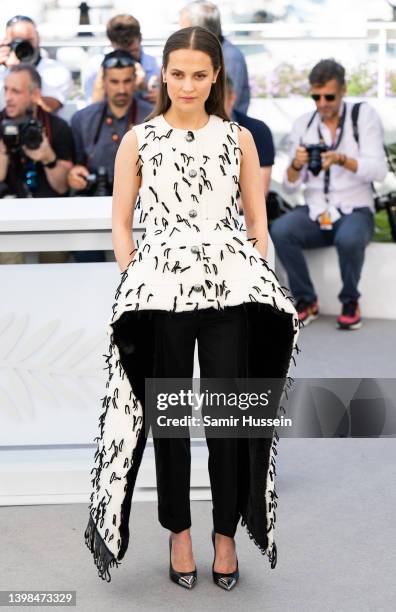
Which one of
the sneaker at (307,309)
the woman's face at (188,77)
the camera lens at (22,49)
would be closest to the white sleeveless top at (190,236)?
the woman's face at (188,77)

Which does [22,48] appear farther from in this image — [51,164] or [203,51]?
[203,51]

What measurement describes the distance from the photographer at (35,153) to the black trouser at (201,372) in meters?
3.50

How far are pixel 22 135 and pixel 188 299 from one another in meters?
3.62

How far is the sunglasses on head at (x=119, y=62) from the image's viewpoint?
22.5ft

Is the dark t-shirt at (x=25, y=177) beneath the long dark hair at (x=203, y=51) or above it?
beneath

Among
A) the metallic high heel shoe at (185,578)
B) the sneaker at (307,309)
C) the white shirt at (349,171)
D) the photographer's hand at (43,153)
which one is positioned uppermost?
the photographer's hand at (43,153)

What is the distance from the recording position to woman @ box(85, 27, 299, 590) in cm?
323

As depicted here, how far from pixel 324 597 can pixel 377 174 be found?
4126 mm

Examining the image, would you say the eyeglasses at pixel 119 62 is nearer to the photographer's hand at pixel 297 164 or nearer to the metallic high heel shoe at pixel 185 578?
the photographer's hand at pixel 297 164

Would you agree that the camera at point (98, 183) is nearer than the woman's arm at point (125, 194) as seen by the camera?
No

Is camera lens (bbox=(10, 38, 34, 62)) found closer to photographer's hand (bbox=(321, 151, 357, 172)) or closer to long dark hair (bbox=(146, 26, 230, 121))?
photographer's hand (bbox=(321, 151, 357, 172))

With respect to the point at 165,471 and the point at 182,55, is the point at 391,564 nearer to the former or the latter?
the point at 165,471

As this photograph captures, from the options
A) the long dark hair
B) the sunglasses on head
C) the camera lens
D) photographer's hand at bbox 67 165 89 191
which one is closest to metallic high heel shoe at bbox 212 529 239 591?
the long dark hair

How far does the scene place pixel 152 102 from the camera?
734cm
